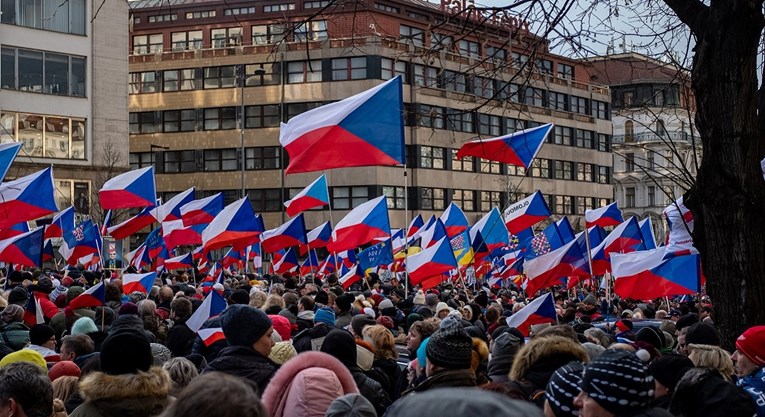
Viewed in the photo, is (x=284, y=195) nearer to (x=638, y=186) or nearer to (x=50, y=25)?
(x=50, y=25)

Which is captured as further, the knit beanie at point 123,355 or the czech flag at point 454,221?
the czech flag at point 454,221

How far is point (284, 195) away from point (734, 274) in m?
58.5

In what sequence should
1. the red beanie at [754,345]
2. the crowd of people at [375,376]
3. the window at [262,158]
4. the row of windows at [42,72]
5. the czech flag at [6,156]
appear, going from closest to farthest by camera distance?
the crowd of people at [375,376] < the red beanie at [754,345] < the czech flag at [6,156] < the row of windows at [42,72] < the window at [262,158]

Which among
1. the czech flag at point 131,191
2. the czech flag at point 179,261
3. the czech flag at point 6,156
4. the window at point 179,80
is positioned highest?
the window at point 179,80

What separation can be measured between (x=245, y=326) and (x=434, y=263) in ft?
41.4

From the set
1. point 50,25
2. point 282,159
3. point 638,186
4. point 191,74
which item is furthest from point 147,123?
point 638,186

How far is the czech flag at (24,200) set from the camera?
17188mm

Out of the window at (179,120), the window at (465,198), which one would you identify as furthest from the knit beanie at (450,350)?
the window at (465,198)

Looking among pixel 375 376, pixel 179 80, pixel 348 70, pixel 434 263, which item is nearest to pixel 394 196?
pixel 348 70

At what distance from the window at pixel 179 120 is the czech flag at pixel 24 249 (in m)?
50.4

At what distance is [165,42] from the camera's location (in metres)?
70.5

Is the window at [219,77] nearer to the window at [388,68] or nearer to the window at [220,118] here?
the window at [220,118]

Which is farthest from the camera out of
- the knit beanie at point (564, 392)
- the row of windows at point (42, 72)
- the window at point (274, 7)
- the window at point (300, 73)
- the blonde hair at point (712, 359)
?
the window at point (274, 7)

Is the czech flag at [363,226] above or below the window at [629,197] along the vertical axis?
below
